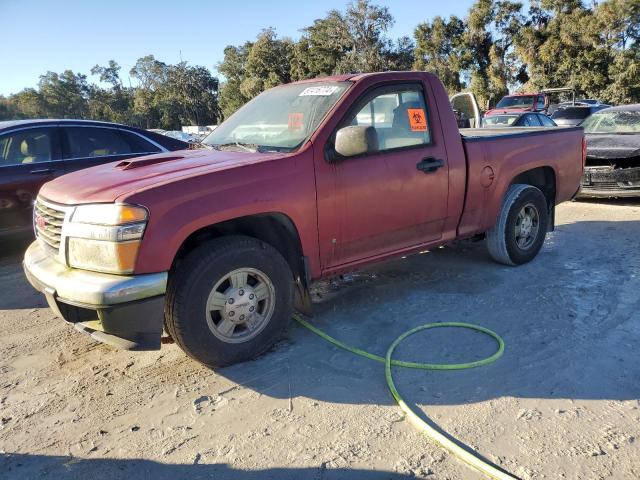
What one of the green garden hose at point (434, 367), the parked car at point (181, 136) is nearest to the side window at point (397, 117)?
the green garden hose at point (434, 367)

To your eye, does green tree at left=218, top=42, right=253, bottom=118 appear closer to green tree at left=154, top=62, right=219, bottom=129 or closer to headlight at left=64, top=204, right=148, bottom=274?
green tree at left=154, top=62, right=219, bottom=129

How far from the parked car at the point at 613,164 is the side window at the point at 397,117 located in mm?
4617

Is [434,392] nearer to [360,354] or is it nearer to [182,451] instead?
[360,354]

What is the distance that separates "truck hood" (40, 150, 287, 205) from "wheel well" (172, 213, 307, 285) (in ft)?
1.25

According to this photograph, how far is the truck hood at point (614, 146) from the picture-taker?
7768 mm

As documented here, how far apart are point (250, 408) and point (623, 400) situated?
2130mm

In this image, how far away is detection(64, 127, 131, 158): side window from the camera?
20.3ft

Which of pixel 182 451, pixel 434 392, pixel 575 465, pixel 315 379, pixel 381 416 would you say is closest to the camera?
pixel 575 465

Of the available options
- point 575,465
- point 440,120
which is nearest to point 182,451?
point 575,465

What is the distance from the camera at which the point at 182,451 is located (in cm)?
262

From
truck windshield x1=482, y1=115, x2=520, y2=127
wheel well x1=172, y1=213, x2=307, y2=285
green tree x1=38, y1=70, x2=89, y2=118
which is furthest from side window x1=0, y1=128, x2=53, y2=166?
green tree x1=38, y1=70, x2=89, y2=118

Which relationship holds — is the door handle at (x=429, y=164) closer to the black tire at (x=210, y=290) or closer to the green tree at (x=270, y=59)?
the black tire at (x=210, y=290)

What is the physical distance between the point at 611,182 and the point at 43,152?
799 cm

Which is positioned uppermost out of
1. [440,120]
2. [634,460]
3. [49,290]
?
[440,120]
